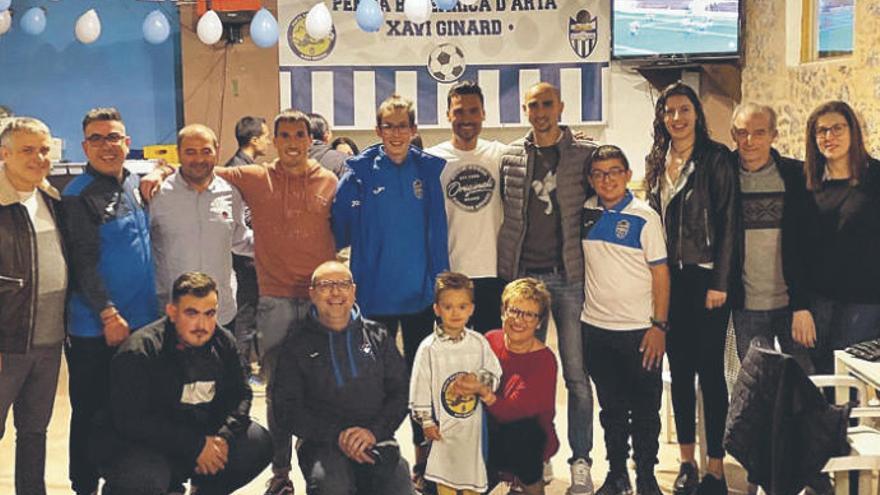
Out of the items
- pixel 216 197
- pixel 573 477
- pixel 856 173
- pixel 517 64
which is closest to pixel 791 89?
pixel 517 64

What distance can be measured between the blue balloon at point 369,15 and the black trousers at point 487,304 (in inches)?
147

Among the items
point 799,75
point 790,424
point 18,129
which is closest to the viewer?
point 790,424

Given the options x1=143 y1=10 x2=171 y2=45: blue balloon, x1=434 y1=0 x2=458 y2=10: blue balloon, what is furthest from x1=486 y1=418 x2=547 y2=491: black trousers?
x1=143 y1=10 x2=171 y2=45: blue balloon

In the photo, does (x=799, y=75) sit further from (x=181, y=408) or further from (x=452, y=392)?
(x=181, y=408)

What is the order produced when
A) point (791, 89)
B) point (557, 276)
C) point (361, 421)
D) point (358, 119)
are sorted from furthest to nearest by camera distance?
point (358, 119) → point (791, 89) → point (557, 276) → point (361, 421)

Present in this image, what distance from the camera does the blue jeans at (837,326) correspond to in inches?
155

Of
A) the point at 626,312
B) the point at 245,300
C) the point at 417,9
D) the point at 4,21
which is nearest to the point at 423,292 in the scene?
the point at 626,312

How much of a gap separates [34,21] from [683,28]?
14.9 feet

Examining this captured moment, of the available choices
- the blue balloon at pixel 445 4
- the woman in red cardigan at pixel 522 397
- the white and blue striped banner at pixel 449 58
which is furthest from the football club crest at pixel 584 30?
the woman in red cardigan at pixel 522 397

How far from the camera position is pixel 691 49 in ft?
24.9

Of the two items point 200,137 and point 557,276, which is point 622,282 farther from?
point 200,137

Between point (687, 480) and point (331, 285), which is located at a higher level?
point (331, 285)

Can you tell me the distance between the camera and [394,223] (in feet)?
13.5

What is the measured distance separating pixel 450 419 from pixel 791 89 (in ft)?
12.7
